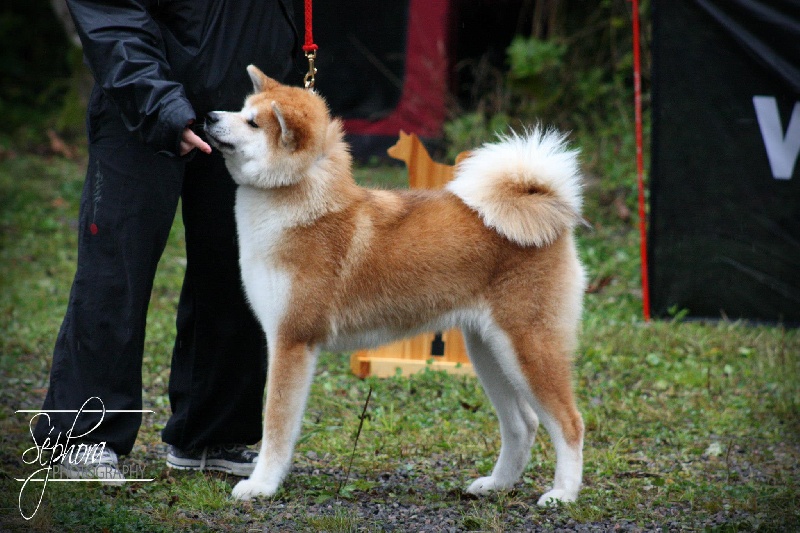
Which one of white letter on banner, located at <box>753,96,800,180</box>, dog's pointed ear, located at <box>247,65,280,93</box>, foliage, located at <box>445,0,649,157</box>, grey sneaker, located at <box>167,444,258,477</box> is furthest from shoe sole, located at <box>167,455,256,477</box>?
foliage, located at <box>445,0,649,157</box>

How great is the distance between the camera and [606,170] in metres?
8.40

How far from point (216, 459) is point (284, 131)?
54.1 inches

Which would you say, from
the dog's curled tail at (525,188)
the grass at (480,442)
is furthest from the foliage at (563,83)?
the dog's curled tail at (525,188)

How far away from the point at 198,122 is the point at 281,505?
4.62 ft

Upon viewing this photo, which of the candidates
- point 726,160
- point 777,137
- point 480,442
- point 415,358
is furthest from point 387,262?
point 777,137

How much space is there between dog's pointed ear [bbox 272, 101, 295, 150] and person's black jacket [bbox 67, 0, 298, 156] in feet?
0.89

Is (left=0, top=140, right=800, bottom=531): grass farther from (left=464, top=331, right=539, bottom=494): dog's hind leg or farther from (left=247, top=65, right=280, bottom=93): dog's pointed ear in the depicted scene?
(left=247, top=65, right=280, bottom=93): dog's pointed ear

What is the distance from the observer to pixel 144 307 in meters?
3.34

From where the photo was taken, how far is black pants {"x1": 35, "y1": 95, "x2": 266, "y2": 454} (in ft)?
10.6

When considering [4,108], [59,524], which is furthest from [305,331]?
[4,108]

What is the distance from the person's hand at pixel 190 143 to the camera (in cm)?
300

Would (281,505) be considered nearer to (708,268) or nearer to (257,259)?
(257,259)

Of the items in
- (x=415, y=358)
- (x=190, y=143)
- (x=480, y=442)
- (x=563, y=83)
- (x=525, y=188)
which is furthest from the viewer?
(x=563, y=83)
